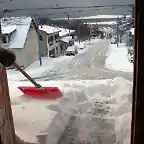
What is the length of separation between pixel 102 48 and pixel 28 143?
1447cm

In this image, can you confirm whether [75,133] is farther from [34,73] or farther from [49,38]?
[49,38]

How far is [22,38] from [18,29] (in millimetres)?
739

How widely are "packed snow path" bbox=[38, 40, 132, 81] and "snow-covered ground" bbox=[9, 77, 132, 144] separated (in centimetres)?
260

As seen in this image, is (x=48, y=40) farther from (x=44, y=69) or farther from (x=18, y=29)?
(x=44, y=69)

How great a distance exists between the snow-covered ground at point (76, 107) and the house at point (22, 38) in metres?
6.81

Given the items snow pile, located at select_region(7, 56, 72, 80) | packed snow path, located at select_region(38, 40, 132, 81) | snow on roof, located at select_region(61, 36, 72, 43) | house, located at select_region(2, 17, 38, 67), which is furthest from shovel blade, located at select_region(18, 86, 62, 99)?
snow on roof, located at select_region(61, 36, 72, 43)

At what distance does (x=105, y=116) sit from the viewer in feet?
12.9

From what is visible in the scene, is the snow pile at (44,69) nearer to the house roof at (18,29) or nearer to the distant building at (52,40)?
the distant building at (52,40)

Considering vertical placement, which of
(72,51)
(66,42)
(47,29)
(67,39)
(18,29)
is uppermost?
(18,29)

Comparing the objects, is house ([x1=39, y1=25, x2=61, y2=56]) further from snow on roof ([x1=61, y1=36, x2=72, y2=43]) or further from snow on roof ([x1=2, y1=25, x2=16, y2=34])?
snow on roof ([x1=2, y1=25, x2=16, y2=34])

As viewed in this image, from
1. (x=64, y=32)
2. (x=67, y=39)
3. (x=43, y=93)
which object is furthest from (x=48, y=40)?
(x=43, y=93)

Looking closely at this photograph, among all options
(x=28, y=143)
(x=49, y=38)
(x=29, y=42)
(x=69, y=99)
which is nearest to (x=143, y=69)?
(x=28, y=143)

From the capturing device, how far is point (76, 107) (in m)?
4.34

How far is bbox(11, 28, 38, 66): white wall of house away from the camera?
12.0 m
